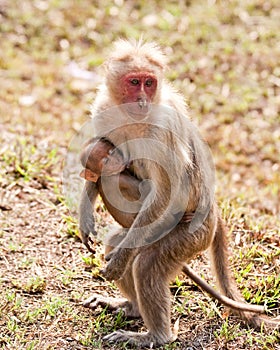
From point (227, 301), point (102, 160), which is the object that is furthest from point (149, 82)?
point (227, 301)

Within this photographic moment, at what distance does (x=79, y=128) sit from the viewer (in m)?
8.73

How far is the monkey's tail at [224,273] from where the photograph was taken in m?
5.09

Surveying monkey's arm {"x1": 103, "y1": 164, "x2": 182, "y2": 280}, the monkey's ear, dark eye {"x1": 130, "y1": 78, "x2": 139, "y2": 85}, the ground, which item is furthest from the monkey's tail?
dark eye {"x1": 130, "y1": 78, "x2": 139, "y2": 85}

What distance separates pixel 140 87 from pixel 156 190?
2.33 feet

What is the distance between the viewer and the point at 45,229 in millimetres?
6223

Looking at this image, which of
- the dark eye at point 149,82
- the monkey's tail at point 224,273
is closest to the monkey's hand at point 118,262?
the monkey's tail at point 224,273

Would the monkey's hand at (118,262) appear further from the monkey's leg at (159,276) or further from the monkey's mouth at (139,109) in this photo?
the monkey's mouth at (139,109)

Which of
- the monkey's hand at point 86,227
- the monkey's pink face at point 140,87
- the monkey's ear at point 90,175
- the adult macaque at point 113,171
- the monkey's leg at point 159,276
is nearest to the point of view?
the monkey's leg at point 159,276

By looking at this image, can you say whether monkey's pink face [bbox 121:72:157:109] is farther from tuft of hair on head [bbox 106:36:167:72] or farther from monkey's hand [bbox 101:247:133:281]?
monkey's hand [bbox 101:247:133:281]

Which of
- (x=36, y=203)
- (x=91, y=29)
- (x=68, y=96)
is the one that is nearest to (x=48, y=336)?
(x=36, y=203)

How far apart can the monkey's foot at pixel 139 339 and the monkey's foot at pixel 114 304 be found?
37 cm

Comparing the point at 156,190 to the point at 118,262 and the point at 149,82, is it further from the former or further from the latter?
the point at 149,82

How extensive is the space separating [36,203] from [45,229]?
0.43 m

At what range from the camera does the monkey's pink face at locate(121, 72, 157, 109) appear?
16.1 feet
